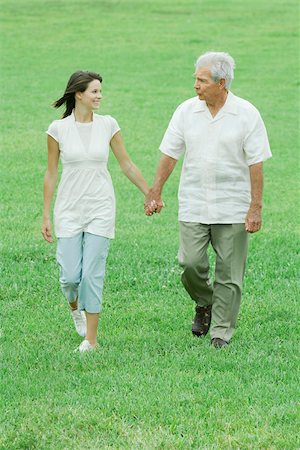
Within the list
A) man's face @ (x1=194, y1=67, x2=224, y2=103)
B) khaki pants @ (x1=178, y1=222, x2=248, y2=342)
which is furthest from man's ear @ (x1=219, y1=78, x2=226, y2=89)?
khaki pants @ (x1=178, y1=222, x2=248, y2=342)

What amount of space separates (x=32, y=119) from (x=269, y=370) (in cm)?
1457

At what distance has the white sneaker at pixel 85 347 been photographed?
8.62 metres

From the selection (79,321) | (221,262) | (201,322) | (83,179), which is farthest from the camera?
(201,322)

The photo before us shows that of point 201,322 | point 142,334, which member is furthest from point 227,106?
point 142,334

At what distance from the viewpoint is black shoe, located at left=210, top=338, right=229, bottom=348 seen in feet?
29.0

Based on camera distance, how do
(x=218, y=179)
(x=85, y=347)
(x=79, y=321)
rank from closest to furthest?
(x=85, y=347) → (x=218, y=179) → (x=79, y=321)

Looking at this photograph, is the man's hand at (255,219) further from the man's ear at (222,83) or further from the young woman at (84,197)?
the young woman at (84,197)

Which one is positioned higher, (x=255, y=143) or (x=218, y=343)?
(x=255, y=143)

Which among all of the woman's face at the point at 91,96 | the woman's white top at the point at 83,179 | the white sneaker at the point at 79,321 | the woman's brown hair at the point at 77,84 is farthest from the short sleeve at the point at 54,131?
the white sneaker at the point at 79,321

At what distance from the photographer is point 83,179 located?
880cm

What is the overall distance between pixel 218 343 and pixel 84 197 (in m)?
1.46

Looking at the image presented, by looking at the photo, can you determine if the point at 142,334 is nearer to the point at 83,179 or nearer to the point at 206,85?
the point at 83,179

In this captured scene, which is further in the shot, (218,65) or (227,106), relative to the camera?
(227,106)

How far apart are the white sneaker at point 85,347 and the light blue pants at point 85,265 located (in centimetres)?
23
